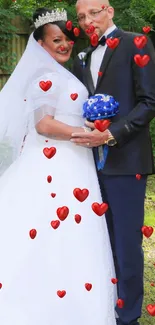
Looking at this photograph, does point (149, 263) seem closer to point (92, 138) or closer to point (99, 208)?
point (99, 208)

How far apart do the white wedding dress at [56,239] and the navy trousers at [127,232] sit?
0.23ft

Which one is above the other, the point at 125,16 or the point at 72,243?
the point at 125,16

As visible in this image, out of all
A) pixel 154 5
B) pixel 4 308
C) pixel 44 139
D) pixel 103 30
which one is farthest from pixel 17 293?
pixel 154 5

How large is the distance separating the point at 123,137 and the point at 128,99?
246mm

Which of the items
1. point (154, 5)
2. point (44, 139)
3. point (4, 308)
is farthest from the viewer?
point (154, 5)

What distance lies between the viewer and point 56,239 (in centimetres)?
311

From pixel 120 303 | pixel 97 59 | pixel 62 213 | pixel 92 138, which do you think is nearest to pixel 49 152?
pixel 92 138

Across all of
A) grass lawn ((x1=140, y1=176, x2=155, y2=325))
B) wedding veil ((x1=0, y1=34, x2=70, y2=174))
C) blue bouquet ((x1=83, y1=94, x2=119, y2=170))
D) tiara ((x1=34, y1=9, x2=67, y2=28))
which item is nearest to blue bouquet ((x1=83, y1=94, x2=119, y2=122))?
blue bouquet ((x1=83, y1=94, x2=119, y2=170))

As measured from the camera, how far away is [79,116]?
10.5ft

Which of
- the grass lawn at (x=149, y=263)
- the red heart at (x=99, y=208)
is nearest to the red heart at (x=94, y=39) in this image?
the red heart at (x=99, y=208)

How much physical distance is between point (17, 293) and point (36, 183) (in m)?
0.66

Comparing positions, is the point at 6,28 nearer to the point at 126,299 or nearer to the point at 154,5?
the point at 154,5

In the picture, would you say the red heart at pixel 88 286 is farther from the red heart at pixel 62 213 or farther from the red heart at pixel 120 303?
the red heart at pixel 62 213

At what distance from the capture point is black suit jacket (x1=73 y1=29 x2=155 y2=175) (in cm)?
291
